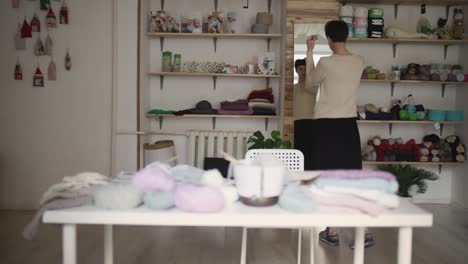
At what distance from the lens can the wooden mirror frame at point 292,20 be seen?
3.87m

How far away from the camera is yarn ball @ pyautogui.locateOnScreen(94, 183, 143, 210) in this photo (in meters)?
1.08

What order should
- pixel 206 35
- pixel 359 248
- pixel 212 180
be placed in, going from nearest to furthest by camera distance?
pixel 212 180, pixel 359 248, pixel 206 35

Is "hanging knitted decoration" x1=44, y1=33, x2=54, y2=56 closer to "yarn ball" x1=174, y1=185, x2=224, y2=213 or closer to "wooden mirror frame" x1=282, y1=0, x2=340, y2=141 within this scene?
"wooden mirror frame" x1=282, y1=0, x2=340, y2=141

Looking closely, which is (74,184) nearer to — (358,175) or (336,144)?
(358,175)

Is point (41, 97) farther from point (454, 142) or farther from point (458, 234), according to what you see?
point (454, 142)

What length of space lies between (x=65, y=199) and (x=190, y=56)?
338cm

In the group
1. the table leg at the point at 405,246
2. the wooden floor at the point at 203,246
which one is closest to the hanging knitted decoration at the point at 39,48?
the wooden floor at the point at 203,246

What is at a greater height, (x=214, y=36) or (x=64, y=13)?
(x=64, y=13)

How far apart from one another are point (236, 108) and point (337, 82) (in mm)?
1725

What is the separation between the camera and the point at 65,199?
1115 millimetres

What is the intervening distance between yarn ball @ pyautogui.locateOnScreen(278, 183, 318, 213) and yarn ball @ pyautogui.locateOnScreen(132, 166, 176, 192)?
1.01ft

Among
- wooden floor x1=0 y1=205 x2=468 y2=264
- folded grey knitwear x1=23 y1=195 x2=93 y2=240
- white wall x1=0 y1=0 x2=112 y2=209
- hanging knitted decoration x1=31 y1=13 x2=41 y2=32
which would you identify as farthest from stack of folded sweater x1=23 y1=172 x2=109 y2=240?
hanging knitted decoration x1=31 y1=13 x2=41 y2=32

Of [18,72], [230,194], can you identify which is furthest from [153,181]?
[18,72]

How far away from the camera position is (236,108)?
162 inches
